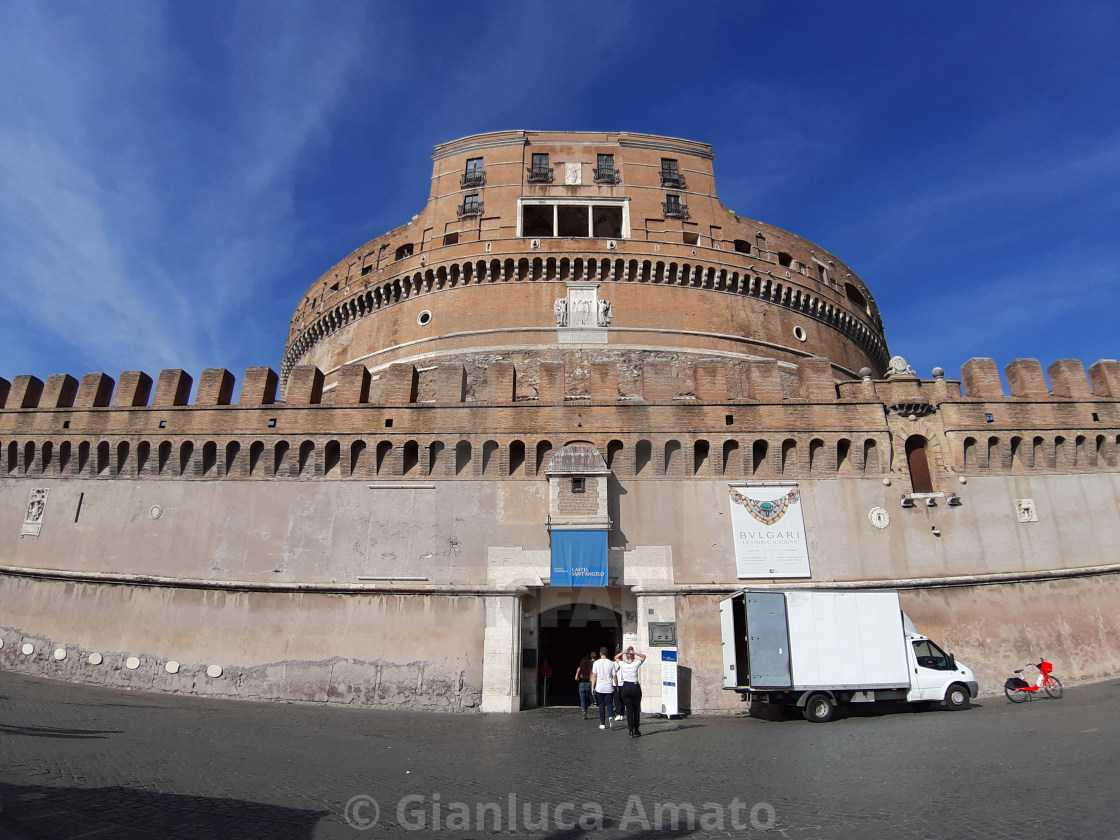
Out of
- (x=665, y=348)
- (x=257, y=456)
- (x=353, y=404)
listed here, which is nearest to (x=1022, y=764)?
(x=353, y=404)

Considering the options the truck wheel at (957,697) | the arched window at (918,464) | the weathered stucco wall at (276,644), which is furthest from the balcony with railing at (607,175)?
the truck wheel at (957,697)

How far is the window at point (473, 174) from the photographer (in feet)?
81.6

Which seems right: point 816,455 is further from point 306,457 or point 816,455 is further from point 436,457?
point 306,457

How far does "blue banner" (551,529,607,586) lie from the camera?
532 inches

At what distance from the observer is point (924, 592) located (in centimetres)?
1387

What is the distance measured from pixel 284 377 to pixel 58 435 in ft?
51.1

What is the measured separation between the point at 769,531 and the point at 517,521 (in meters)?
5.41

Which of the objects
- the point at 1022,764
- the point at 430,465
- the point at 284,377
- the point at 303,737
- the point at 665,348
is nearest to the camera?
the point at 1022,764

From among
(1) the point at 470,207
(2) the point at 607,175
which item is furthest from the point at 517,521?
(2) the point at 607,175

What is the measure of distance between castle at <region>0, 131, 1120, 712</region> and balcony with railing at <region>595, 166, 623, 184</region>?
10919 mm

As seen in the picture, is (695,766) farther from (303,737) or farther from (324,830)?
(303,737)

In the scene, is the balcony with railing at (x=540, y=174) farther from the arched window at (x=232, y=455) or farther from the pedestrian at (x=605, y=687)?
the pedestrian at (x=605, y=687)

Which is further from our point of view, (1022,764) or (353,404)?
(353,404)

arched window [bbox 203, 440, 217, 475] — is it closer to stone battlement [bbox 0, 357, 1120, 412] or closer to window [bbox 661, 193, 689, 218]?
stone battlement [bbox 0, 357, 1120, 412]
